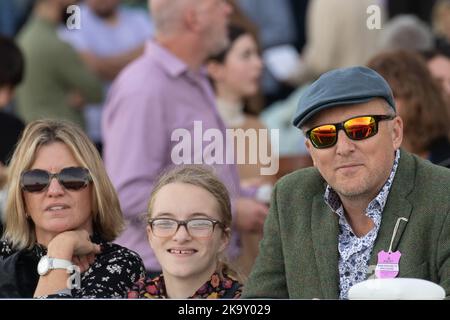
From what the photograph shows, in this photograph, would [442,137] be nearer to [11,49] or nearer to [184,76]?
[184,76]

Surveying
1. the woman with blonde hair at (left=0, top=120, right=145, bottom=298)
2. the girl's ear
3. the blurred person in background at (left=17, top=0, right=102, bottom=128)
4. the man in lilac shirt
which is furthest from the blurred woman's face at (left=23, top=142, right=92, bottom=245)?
the blurred person in background at (left=17, top=0, right=102, bottom=128)

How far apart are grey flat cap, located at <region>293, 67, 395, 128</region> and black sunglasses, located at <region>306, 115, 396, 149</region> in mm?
56

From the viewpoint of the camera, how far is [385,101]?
4684 millimetres

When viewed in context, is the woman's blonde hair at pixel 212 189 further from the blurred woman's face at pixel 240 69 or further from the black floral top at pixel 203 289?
the blurred woman's face at pixel 240 69

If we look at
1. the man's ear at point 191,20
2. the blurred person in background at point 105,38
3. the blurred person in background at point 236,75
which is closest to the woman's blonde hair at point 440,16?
the blurred person in background at point 105,38

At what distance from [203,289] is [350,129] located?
766 millimetres

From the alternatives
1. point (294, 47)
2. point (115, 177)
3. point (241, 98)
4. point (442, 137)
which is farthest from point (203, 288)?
point (294, 47)

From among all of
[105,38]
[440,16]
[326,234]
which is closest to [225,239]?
[326,234]

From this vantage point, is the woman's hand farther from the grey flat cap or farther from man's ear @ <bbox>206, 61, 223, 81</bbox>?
man's ear @ <bbox>206, 61, 223, 81</bbox>

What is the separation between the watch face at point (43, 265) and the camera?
4.89 metres

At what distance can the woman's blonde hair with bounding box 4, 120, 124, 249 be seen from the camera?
16.5 feet

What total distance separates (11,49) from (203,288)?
2589 mm

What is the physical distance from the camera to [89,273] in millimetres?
4953

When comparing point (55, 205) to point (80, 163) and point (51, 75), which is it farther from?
point (51, 75)
